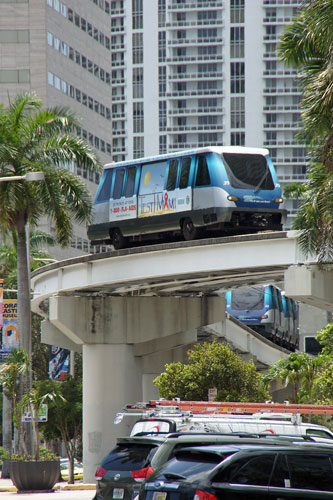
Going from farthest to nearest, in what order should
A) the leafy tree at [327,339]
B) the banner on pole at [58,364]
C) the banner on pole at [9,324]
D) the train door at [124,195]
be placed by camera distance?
the banner on pole at [58,364]
the banner on pole at [9,324]
the leafy tree at [327,339]
the train door at [124,195]

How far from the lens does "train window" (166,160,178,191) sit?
33.2m

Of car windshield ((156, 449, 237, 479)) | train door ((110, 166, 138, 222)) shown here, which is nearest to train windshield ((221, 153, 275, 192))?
train door ((110, 166, 138, 222))

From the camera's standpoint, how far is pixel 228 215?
31.3m

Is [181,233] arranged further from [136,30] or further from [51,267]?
[136,30]

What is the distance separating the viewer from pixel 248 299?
57062 mm

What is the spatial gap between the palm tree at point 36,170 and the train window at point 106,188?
2.01 ft

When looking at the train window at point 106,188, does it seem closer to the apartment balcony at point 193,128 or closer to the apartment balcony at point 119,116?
the apartment balcony at point 193,128

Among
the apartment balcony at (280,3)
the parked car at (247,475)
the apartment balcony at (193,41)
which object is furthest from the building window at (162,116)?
the parked car at (247,475)

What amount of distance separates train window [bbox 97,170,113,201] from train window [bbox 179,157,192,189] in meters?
4.01

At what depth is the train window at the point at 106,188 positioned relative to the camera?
36344mm

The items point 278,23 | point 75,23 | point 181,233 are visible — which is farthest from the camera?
point 278,23

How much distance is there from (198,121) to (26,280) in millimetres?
103896

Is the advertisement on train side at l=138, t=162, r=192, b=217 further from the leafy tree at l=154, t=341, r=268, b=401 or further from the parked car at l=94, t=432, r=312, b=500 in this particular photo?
the parked car at l=94, t=432, r=312, b=500

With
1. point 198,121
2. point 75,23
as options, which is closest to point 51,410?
point 75,23
